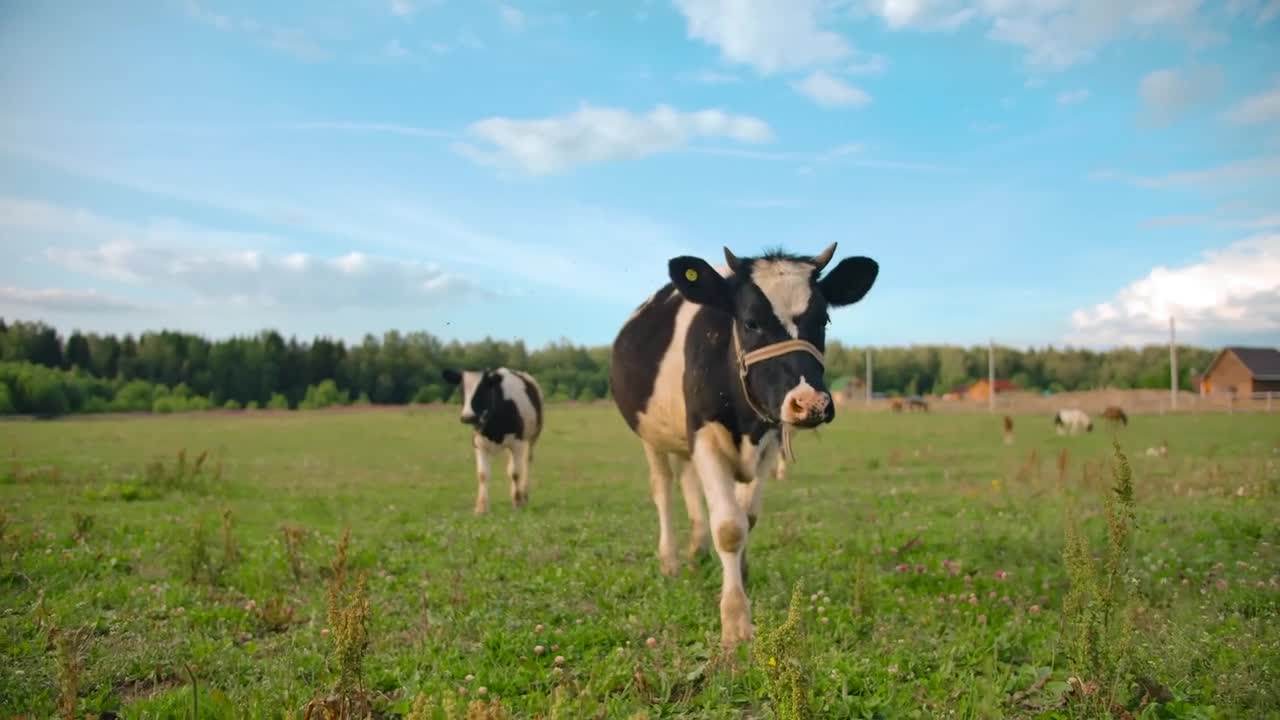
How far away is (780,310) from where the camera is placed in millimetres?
5418

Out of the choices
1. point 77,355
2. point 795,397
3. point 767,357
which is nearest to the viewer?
point 795,397

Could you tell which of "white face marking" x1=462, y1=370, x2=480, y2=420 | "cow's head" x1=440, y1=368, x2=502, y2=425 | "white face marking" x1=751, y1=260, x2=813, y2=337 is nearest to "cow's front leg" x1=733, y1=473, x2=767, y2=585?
"white face marking" x1=751, y1=260, x2=813, y2=337

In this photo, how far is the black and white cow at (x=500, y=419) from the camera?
14.6 metres

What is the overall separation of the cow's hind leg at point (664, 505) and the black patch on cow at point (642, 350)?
1.51 feet

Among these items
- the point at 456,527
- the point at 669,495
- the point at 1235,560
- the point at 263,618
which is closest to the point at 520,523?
the point at 456,527

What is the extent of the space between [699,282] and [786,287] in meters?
0.71

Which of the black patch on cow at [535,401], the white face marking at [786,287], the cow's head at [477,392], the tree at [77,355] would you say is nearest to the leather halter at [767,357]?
the white face marking at [786,287]

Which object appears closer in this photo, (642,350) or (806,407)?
(806,407)

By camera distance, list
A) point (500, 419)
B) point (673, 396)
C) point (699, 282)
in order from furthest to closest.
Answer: point (500, 419) → point (673, 396) → point (699, 282)

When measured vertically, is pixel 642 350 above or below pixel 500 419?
above

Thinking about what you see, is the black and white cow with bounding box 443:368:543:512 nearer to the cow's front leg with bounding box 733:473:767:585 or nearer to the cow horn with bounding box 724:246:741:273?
the cow's front leg with bounding box 733:473:767:585

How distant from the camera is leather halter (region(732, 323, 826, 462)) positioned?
17.3ft

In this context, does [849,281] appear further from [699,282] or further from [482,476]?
[482,476]

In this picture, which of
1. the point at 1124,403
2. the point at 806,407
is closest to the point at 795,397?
the point at 806,407
